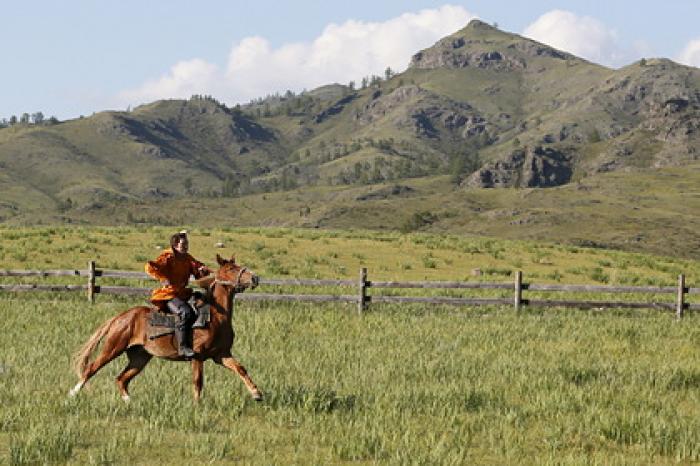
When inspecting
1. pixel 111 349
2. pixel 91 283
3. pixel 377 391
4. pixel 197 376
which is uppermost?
pixel 91 283

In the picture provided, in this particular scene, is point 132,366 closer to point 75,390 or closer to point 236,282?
point 75,390

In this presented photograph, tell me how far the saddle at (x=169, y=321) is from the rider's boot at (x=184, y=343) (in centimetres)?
10

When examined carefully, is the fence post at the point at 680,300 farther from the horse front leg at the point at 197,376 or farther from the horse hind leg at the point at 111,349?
the horse hind leg at the point at 111,349

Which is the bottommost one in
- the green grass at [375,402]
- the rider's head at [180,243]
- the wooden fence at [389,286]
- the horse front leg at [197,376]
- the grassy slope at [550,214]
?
the green grass at [375,402]

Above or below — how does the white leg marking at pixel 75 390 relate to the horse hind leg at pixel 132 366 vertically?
below

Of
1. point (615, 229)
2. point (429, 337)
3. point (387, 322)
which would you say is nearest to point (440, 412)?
point (429, 337)

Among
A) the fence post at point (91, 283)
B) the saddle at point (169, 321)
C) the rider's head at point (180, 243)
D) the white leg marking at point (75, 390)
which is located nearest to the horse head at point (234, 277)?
the saddle at point (169, 321)

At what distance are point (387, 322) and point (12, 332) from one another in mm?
7624

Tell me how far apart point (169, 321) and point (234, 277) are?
35.1 inches

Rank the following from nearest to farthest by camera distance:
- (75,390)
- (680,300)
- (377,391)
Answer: (75,390) → (377,391) → (680,300)

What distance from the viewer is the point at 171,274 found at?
414 inches

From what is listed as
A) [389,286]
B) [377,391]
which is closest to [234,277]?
[377,391]

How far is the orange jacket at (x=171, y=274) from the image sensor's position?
1043 centimetres

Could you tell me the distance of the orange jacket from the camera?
10430mm
